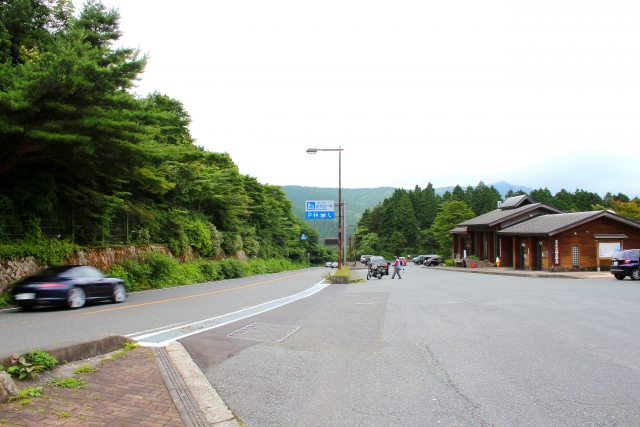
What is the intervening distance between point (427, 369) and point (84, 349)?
455 centimetres

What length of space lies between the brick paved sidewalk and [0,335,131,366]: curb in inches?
5.5

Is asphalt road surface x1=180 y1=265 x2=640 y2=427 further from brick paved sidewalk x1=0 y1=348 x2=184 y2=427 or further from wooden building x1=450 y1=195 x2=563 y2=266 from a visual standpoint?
wooden building x1=450 y1=195 x2=563 y2=266

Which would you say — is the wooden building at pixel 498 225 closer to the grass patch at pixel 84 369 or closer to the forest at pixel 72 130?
the forest at pixel 72 130

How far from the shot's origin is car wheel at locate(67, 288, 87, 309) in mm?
13578

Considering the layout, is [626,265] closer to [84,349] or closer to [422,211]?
[84,349]

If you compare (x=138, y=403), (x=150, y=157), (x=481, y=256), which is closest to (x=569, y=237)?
(x=481, y=256)

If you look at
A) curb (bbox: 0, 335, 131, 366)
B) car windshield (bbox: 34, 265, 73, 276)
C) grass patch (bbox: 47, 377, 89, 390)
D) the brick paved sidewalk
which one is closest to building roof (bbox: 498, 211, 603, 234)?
car windshield (bbox: 34, 265, 73, 276)

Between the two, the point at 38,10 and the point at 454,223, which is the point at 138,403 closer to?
the point at 38,10

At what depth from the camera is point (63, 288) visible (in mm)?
13391

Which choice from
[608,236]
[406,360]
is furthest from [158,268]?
[608,236]

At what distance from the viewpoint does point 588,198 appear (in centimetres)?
9056

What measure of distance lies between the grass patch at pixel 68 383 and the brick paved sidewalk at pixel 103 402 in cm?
6

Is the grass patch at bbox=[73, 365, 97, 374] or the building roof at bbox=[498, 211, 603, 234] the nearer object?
the grass patch at bbox=[73, 365, 97, 374]

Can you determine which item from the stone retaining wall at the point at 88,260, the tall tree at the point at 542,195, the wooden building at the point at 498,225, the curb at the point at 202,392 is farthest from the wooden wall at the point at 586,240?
the tall tree at the point at 542,195
